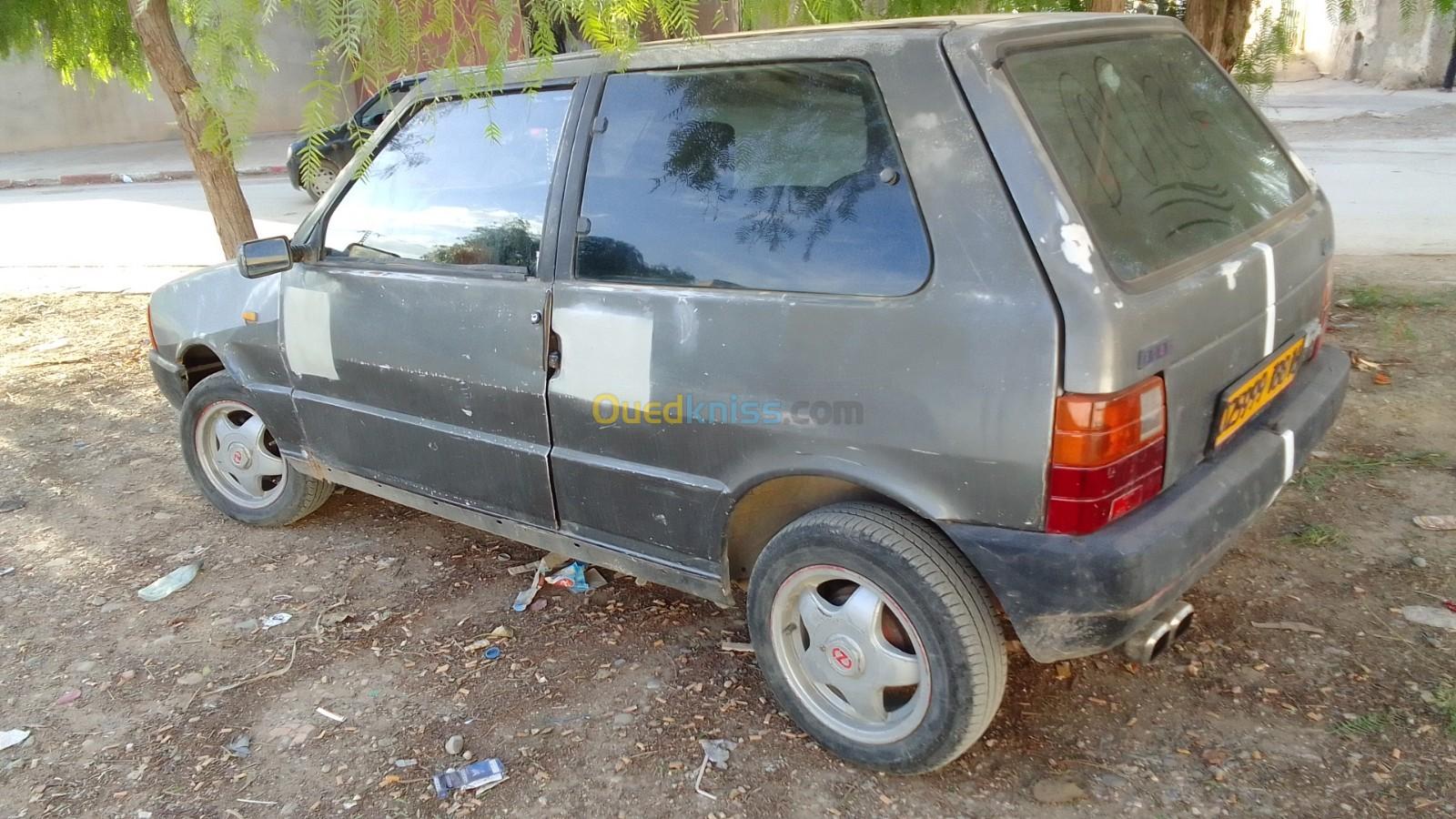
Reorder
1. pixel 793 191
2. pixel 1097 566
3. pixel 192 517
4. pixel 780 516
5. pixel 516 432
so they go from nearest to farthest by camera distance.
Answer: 1. pixel 1097 566
2. pixel 793 191
3. pixel 780 516
4. pixel 516 432
5. pixel 192 517

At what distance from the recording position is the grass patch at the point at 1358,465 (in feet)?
12.8

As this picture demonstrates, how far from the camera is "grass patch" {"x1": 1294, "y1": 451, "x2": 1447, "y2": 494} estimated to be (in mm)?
3910

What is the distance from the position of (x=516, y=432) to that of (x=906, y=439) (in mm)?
1261

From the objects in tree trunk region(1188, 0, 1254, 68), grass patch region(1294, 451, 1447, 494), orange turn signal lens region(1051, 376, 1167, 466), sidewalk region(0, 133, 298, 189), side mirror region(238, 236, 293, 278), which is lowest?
grass patch region(1294, 451, 1447, 494)

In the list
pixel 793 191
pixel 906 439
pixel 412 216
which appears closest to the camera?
pixel 906 439

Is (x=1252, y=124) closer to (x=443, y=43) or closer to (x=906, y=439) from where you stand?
(x=906, y=439)

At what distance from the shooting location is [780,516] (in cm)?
278

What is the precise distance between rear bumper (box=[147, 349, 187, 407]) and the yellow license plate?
3828 mm

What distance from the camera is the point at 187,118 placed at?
16.1 ft

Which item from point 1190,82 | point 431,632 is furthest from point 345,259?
point 1190,82

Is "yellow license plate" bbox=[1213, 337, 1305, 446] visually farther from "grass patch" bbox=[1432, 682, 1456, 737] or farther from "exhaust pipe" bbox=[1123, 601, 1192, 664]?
"grass patch" bbox=[1432, 682, 1456, 737]

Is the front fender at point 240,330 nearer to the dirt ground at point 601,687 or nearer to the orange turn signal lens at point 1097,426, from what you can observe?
the dirt ground at point 601,687

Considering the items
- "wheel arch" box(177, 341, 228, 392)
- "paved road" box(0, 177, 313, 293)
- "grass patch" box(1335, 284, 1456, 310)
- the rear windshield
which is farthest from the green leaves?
"grass patch" box(1335, 284, 1456, 310)

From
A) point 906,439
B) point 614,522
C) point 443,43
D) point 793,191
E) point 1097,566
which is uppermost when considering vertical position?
point 443,43
